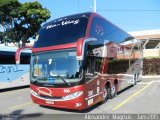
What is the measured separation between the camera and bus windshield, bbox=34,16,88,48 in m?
10.0

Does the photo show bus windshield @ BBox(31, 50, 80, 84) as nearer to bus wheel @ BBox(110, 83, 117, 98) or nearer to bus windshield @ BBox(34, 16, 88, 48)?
bus windshield @ BBox(34, 16, 88, 48)

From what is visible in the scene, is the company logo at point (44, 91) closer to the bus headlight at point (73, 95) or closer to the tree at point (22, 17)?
the bus headlight at point (73, 95)

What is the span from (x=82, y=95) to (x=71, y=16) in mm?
3358

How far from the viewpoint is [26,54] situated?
19.1 m

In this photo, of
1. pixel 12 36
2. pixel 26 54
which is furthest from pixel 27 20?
pixel 26 54

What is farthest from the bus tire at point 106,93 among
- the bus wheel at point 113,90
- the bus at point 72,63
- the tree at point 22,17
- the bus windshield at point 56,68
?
the tree at point 22,17

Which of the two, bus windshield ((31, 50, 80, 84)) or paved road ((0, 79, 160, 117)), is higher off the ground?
bus windshield ((31, 50, 80, 84))

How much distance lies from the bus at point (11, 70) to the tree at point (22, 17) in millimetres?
12632

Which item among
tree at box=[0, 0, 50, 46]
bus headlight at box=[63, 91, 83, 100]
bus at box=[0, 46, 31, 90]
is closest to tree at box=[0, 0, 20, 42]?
tree at box=[0, 0, 50, 46]

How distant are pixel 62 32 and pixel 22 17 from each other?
2202 centimetres

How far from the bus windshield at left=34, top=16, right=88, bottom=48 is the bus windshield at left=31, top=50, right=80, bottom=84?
0.47 metres

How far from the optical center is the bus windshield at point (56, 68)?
31.1 feet

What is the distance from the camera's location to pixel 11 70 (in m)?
17.4

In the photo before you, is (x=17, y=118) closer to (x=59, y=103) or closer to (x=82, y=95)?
(x=59, y=103)
